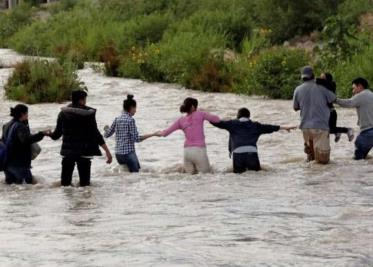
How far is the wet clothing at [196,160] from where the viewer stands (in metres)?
14.7

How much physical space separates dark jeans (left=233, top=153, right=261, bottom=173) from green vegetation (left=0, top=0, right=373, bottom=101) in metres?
10.3

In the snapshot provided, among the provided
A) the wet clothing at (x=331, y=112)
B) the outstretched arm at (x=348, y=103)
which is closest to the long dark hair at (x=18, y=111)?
the wet clothing at (x=331, y=112)

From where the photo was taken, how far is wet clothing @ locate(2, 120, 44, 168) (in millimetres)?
13484

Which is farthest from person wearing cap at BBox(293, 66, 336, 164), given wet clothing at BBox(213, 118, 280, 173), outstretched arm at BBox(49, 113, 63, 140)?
outstretched arm at BBox(49, 113, 63, 140)

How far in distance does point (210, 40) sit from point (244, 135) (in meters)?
20.3

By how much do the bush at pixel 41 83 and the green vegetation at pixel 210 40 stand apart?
3.66m

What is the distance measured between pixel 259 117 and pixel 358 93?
761 centimetres

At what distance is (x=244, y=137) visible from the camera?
14609 mm

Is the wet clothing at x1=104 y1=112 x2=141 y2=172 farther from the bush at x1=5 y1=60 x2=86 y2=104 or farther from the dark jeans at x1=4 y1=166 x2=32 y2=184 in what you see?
the bush at x1=5 y1=60 x2=86 y2=104

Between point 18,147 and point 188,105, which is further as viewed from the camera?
point 188,105

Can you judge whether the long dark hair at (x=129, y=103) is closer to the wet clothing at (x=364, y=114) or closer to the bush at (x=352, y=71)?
the wet clothing at (x=364, y=114)

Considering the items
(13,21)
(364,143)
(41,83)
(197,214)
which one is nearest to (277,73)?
(41,83)

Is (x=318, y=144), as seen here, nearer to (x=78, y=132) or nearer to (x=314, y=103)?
(x=314, y=103)

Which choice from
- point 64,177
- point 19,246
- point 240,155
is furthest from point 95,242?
point 240,155
